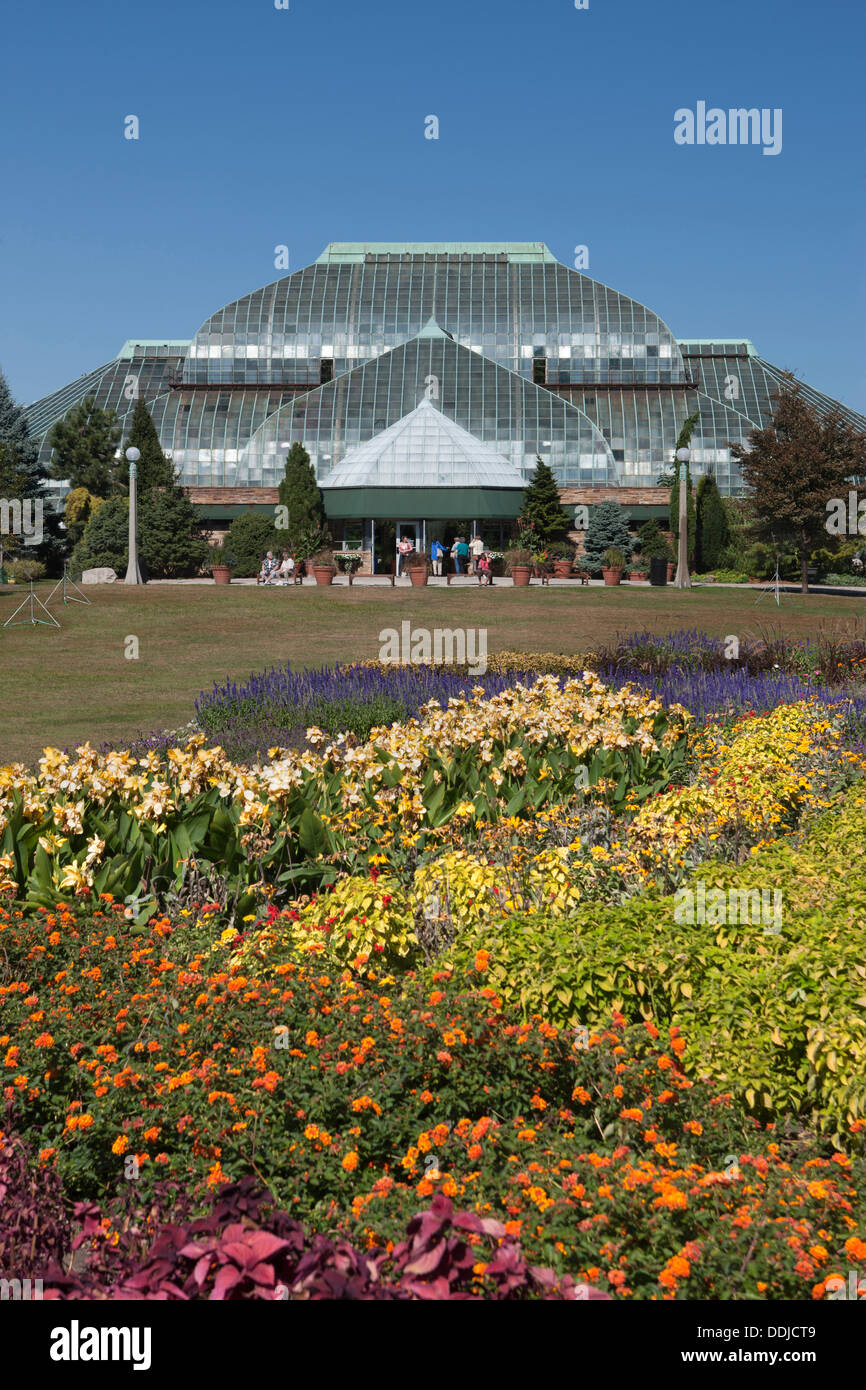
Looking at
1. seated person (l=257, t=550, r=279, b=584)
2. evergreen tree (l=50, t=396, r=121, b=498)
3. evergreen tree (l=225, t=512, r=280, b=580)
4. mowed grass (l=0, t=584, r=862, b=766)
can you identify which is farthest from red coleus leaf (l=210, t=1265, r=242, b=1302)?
evergreen tree (l=50, t=396, r=121, b=498)

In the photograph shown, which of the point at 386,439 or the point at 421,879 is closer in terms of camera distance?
the point at 421,879

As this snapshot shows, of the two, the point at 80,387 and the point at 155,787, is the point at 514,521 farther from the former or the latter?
the point at 155,787

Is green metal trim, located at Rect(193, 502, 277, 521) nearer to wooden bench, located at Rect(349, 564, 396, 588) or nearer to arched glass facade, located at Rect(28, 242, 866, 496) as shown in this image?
arched glass facade, located at Rect(28, 242, 866, 496)

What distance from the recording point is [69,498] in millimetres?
48750

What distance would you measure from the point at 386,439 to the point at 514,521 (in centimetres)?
605

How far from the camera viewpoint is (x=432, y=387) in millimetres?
51281

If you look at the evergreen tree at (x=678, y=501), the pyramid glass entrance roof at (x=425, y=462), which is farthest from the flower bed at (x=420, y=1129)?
the pyramid glass entrance roof at (x=425, y=462)

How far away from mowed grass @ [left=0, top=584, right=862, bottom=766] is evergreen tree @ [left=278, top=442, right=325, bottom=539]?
12614 millimetres

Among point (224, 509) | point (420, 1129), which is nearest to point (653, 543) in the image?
point (224, 509)

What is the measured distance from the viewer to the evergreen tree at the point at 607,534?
151 ft

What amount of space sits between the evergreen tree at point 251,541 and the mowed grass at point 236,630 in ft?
38.4
